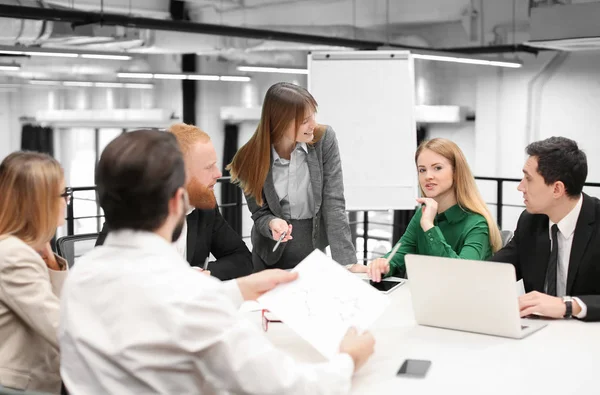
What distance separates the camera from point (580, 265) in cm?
216

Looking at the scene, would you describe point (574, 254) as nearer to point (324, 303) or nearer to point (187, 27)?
point (324, 303)

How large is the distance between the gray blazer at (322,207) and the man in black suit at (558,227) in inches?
40.2

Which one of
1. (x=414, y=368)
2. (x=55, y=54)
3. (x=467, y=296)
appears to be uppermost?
(x=55, y=54)

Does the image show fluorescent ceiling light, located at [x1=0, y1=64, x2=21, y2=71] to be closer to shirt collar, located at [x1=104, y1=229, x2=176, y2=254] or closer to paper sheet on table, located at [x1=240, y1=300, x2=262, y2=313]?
paper sheet on table, located at [x1=240, y1=300, x2=262, y2=313]

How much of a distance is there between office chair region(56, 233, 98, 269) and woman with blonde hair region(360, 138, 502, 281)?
3.46 ft

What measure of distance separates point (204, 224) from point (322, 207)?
Answer: 0.73 meters

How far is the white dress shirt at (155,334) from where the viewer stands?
119 centimetres

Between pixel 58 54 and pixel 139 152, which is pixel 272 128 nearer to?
pixel 139 152

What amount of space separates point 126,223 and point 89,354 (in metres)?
0.24

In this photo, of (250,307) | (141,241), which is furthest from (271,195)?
(141,241)

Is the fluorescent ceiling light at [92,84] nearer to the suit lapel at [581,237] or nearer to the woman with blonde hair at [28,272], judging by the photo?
the woman with blonde hair at [28,272]

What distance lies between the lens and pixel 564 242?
224 centimetres

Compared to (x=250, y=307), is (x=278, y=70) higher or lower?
higher

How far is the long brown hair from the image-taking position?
299 cm
